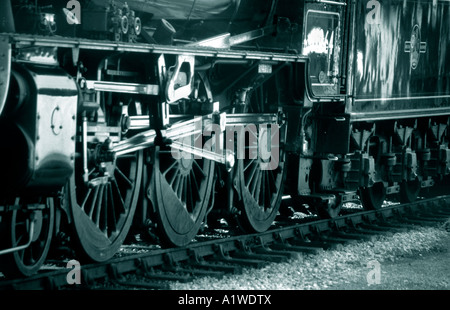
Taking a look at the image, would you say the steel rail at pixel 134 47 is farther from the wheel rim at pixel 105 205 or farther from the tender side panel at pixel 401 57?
the tender side panel at pixel 401 57

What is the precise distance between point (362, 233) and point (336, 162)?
89 centimetres

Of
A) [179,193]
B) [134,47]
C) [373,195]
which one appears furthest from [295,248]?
[373,195]

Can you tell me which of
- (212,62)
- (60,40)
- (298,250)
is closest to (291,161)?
(298,250)

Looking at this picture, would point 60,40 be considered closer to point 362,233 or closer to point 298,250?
point 298,250

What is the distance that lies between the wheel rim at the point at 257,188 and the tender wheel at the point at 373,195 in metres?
2.31

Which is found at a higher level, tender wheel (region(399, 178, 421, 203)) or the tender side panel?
the tender side panel

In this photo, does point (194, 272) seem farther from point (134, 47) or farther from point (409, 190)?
point (409, 190)

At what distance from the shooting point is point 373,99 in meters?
11.4

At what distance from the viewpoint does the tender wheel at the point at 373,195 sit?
12.2m

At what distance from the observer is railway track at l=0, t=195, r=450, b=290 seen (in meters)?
7.02

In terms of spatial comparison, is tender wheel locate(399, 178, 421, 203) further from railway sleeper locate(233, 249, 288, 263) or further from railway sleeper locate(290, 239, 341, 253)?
railway sleeper locate(233, 249, 288, 263)

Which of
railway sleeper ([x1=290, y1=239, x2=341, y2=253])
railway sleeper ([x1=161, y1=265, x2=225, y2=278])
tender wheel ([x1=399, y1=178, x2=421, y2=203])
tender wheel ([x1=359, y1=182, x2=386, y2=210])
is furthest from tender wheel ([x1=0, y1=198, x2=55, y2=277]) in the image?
tender wheel ([x1=399, y1=178, x2=421, y2=203])

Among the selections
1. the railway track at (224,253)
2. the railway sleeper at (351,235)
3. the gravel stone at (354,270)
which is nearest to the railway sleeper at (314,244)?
the railway track at (224,253)

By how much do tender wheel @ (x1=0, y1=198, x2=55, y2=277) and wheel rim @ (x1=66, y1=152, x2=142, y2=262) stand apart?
32 centimetres
